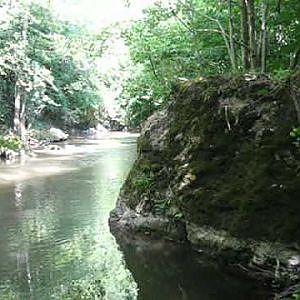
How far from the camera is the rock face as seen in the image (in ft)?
20.5

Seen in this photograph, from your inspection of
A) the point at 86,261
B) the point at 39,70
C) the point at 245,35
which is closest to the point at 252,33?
the point at 245,35

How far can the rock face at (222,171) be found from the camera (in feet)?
20.5

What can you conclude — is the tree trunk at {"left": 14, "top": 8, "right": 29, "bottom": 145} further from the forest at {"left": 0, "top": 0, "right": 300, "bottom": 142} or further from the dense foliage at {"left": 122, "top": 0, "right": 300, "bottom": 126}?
→ the dense foliage at {"left": 122, "top": 0, "right": 300, "bottom": 126}

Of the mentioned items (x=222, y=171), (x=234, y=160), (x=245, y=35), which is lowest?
(x=222, y=171)

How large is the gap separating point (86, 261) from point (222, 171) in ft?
7.69

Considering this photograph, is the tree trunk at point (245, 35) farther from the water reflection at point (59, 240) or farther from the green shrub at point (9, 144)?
the green shrub at point (9, 144)

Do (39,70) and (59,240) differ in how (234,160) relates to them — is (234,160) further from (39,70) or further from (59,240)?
(39,70)

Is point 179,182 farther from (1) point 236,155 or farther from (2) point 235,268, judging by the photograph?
(2) point 235,268

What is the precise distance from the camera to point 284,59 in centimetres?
1084

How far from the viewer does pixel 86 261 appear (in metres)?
7.25

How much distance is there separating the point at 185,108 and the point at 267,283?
3.40 m

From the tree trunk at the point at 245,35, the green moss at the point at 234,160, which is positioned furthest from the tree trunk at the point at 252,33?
the green moss at the point at 234,160

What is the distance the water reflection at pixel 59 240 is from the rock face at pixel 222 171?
93 cm

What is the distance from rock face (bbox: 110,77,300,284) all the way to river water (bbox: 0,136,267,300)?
401 mm
